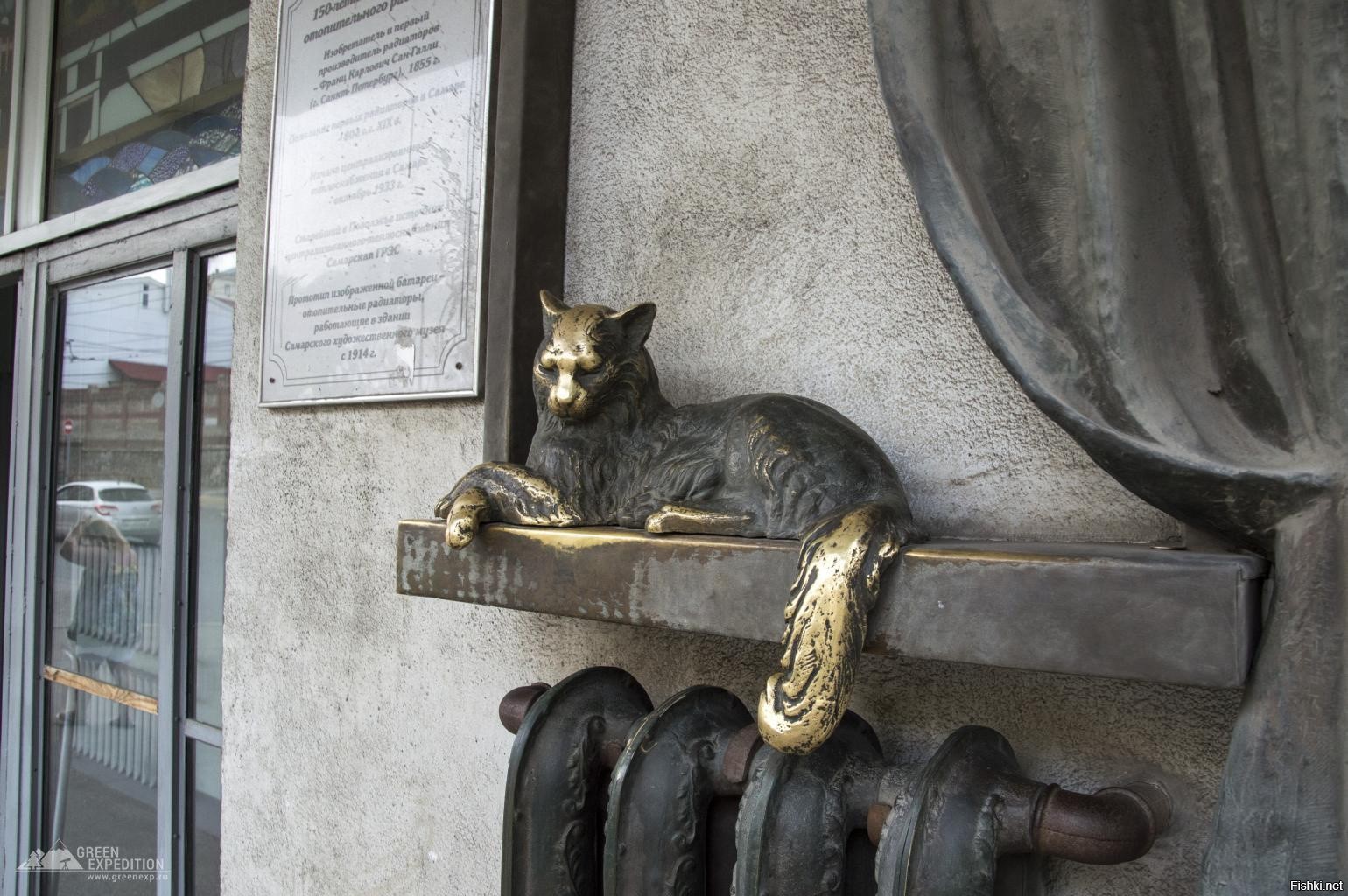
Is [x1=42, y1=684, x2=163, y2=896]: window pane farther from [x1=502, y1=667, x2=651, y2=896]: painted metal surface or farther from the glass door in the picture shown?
[x1=502, y1=667, x2=651, y2=896]: painted metal surface

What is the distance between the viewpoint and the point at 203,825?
1847mm

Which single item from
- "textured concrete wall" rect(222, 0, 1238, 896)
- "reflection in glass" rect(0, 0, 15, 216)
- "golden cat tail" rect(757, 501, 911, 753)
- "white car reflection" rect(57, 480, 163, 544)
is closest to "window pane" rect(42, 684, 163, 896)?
"white car reflection" rect(57, 480, 163, 544)

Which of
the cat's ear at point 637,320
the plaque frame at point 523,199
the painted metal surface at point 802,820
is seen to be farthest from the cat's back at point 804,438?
the plaque frame at point 523,199

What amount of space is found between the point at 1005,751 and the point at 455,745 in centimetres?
69

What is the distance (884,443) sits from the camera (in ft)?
2.81

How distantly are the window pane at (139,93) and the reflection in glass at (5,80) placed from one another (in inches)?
7.0

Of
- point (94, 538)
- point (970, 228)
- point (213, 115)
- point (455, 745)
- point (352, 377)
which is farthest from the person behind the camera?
point (94, 538)

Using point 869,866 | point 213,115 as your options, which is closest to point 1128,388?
point 869,866

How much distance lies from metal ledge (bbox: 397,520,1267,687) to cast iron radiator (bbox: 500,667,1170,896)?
0.34ft

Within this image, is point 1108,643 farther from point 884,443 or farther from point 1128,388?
point 884,443

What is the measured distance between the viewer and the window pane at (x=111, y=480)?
2.02m

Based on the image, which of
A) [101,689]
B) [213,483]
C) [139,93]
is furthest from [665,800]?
[139,93]

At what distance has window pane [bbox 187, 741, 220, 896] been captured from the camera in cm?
184

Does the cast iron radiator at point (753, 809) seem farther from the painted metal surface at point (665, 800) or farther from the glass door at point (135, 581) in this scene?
the glass door at point (135, 581)
